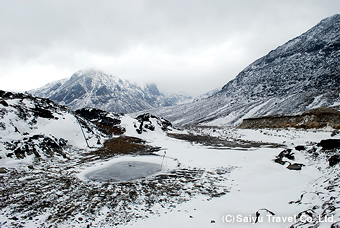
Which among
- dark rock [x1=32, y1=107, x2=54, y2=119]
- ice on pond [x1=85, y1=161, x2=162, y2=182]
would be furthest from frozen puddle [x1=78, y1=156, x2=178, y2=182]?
dark rock [x1=32, y1=107, x2=54, y2=119]

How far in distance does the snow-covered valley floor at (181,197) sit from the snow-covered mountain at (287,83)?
236ft

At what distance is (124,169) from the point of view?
1304 cm

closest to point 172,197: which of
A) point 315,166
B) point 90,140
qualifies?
point 315,166

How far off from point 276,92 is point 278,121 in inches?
3239

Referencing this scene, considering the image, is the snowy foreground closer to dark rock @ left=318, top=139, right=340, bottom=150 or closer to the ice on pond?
the ice on pond

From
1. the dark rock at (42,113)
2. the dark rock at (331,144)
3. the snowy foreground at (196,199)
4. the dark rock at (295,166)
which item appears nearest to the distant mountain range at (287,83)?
the dark rock at (331,144)

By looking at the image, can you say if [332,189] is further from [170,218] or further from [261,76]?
[261,76]

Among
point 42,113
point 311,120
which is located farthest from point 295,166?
point 311,120

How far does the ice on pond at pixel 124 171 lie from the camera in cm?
1105

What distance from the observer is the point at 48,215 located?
→ 254 inches

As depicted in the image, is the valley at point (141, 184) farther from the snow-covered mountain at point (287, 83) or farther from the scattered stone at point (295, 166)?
the snow-covered mountain at point (287, 83)

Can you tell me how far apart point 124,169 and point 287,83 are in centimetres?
13333

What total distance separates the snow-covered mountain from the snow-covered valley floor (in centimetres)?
7201

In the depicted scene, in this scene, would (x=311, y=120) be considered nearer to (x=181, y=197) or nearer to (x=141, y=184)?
(x=181, y=197)
